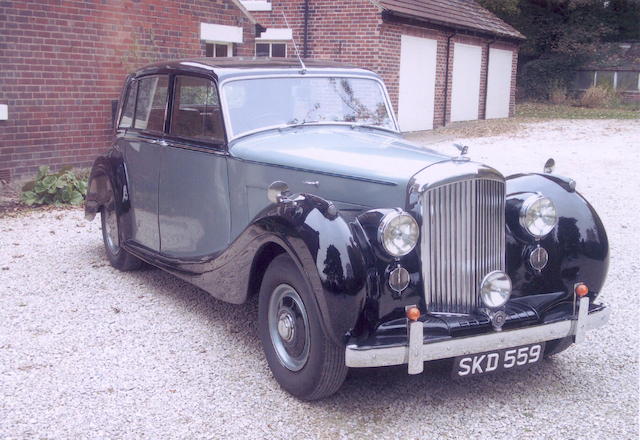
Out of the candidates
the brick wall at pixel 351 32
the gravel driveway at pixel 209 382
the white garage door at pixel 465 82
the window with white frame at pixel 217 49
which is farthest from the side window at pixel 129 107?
the white garage door at pixel 465 82

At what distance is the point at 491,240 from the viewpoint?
3930 mm

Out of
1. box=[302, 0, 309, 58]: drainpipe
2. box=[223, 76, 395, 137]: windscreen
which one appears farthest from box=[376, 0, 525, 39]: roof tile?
box=[223, 76, 395, 137]: windscreen

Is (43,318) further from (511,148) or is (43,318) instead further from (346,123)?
(511,148)

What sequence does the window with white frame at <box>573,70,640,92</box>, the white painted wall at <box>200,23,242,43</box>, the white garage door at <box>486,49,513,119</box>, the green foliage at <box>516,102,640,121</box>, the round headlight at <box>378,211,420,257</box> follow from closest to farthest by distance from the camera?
1. the round headlight at <box>378,211,420,257</box>
2. the white painted wall at <box>200,23,242,43</box>
3. the white garage door at <box>486,49,513,119</box>
4. the green foliage at <box>516,102,640,121</box>
5. the window with white frame at <box>573,70,640,92</box>

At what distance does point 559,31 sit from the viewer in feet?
110

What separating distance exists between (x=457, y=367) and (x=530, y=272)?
82 cm

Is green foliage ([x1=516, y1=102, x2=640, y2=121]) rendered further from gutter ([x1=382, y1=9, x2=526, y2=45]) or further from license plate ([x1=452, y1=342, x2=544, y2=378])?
license plate ([x1=452, y1=342, x2=544, y2=378])

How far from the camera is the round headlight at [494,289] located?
3787mm

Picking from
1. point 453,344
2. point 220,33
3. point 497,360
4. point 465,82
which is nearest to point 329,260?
point 453,344

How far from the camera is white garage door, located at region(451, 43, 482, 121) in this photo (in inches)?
825

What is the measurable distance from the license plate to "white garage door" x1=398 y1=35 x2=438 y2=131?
48.1 feet

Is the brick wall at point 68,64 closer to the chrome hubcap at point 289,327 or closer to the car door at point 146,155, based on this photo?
the car door at point 146,155

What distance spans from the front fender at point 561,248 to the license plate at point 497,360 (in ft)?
1.20

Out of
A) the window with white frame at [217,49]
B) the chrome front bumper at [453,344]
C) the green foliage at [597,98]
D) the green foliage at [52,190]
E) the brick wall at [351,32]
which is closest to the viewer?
the chrome front bumper at [453,344]
